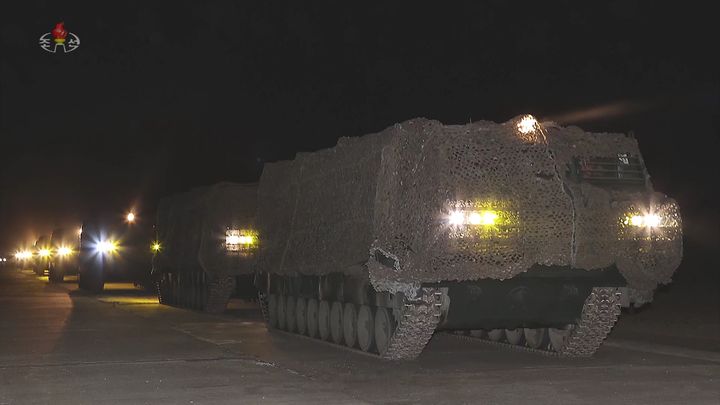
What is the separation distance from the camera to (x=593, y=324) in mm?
15461

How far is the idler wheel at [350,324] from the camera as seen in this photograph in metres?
16.9

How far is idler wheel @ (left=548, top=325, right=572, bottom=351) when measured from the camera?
635 inches

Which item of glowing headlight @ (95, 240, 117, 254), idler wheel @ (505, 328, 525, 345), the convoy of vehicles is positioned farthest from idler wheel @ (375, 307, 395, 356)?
glowing headlight @ (95, 240, 117, 254)

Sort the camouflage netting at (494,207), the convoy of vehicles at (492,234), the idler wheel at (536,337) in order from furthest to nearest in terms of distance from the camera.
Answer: the idler wheel at (536,337) < the convoy of vehicles at (492,234) < the camouflage netting at (494,207)

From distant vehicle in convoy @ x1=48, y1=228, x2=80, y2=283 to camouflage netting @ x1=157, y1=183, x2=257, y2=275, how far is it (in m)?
22.3

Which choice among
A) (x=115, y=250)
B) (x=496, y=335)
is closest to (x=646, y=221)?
(x=496, y=335)

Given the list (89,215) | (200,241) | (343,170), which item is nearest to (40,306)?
(200,241)

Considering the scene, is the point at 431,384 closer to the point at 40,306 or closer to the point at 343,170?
Answer: the point at 343,170

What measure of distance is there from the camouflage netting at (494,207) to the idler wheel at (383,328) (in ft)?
3.01

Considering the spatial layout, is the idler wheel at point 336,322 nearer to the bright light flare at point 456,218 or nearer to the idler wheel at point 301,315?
the idler wheel at point 301,315

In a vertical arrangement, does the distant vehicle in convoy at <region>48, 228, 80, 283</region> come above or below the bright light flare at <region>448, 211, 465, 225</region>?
above

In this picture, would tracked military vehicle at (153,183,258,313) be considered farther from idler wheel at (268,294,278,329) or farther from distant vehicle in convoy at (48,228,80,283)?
distant vehicle in convoy at (48,228,80,283)

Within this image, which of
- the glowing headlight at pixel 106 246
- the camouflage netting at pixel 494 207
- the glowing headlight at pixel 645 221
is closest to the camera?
the camouflage netting at pixel 494 207

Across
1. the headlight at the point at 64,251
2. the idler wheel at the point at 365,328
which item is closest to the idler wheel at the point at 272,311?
the idler wheel at the point at 365,328
